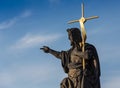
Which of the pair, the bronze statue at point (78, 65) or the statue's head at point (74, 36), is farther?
the statue's head at point (74, 36)

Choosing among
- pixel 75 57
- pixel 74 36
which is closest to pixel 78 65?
pixel 75 57

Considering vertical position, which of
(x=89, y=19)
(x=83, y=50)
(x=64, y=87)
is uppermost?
(x=89, y=19)

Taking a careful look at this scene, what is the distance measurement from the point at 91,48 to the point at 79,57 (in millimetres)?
562

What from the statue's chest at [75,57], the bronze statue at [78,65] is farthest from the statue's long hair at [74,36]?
the statue's chest at [75,57]

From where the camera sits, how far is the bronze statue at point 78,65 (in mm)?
17609

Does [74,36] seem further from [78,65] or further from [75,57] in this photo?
[78,65]

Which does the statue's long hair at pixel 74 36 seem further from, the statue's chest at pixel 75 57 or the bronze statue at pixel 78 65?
the statue's chest at pixel 75 57

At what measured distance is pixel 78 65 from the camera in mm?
17797

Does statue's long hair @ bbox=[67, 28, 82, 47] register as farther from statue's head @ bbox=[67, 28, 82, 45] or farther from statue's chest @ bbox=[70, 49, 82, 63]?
statue's chest @ bbox=[70, 49, 82, 63]

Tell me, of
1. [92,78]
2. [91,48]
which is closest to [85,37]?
[91,48]

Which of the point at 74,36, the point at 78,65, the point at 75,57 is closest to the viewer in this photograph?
the point at 78,65

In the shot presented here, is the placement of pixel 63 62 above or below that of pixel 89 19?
below

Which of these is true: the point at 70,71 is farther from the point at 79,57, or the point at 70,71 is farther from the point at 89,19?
the point at 89,19

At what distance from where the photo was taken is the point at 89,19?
1805 cm
